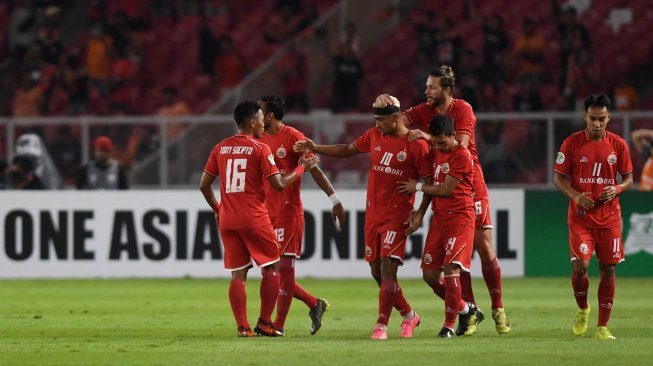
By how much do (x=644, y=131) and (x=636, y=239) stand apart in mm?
1680

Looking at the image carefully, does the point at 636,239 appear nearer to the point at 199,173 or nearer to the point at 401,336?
the point at 199,173

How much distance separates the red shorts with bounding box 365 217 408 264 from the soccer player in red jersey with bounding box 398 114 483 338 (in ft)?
0.87

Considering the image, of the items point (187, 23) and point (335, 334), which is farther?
point (187, 23)

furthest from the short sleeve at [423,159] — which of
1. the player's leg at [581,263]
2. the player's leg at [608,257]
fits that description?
the player's leg at [608,257]

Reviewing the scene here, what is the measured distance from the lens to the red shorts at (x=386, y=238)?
40.9ft

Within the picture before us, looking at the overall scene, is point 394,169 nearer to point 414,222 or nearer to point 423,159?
point 423,159

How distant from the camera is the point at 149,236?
70.1 feet

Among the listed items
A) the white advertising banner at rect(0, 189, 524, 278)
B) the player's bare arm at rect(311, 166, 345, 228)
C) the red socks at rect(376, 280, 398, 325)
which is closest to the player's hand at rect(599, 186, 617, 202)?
the red socks at rect(376, 280, 398, 325)

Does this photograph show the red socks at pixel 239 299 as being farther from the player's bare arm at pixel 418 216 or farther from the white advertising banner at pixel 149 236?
the white advertising banner at pixel 149 236

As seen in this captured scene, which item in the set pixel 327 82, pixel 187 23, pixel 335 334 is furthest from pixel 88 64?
pixel 335 334

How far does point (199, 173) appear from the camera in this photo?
22391 millimetres

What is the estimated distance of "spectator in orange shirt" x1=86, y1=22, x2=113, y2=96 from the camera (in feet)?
92.0

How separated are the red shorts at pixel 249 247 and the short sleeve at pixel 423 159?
149 cm

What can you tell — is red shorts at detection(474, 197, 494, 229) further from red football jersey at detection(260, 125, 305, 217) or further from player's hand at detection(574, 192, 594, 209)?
red football jersey at detection(260, 125, 305, 217)
